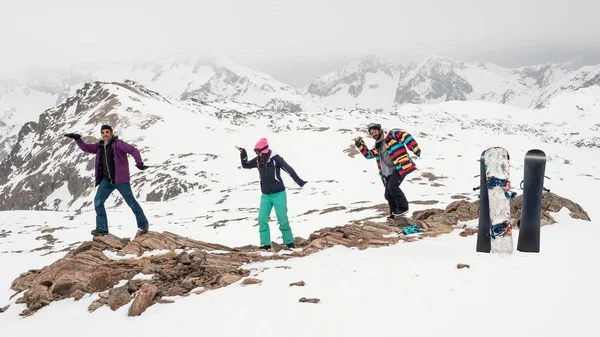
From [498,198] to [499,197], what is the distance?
0.09ft

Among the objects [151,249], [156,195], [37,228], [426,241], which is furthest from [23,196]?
[426,241]

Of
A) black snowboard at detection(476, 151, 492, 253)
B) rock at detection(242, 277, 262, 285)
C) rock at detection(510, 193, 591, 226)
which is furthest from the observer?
rock at detection(510, 193, 591, 226)

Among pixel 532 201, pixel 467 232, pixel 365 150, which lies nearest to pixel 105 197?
pixel 365 150

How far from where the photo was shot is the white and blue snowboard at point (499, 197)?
7.40 metres

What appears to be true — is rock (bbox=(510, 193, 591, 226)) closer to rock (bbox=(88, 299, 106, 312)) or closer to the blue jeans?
rock (bbox=(88, 299, 106, 312))

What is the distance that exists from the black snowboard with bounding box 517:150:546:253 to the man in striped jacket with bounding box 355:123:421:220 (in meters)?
3.70

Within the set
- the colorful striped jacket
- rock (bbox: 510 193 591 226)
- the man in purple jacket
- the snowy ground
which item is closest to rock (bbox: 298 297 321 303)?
the snowy ground

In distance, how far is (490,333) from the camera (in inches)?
167

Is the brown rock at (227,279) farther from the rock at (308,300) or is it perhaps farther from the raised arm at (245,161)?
the raised arm at (245,161)

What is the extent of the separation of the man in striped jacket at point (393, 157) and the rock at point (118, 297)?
7706 millimetres

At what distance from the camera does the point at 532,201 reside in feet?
25.2

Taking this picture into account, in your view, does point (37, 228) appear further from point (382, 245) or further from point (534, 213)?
point (534, 213)

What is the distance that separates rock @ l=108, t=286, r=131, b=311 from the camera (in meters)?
6.39

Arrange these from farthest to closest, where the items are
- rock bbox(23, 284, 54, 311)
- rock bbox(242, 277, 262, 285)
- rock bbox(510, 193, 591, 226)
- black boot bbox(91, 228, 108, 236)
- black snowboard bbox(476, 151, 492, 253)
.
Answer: rock bbox(510, 193, 591, 226) < black boot bbox(91, 228, 108, 236) < black snowboard bbox(476, 151, 492, 253) < rock bbox(23, 284, 54, 311) < rock bbox(242, 277, 262, 285)
